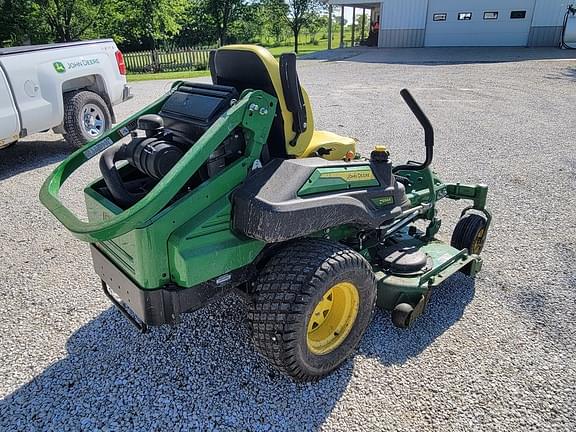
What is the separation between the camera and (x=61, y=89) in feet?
21.1

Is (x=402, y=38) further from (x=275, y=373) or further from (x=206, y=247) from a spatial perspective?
(x=206, y=247)

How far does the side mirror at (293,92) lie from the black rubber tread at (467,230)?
1.84 meters

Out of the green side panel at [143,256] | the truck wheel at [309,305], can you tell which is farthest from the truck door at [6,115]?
the truck wheel at [309,305]

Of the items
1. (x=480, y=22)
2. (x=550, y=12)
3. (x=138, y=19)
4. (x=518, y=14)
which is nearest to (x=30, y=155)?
(x=138, y=19)

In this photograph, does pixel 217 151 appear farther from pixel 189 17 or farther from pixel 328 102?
pixel 189 17

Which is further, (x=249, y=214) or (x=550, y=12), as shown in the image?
(x=550, y=12)

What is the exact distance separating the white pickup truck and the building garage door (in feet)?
70.7

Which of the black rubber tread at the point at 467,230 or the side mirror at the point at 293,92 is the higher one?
the side mirror at the point at 293,92

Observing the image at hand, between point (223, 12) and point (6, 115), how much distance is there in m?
29.3

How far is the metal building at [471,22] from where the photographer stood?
2319 centimetres

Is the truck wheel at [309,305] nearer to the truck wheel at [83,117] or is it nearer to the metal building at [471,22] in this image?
the truck wheel at [83,117]

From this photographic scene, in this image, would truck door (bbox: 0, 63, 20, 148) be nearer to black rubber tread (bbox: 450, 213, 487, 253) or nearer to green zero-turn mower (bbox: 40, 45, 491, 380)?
green zero-turn mower (bbox: 40, 45, 491, 380)

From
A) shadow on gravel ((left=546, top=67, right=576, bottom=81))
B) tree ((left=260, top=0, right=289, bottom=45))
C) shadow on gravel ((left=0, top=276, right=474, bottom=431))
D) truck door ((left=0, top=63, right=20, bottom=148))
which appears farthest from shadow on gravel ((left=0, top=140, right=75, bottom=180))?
tree ((left=260, top=0, right=289, bottom=45))

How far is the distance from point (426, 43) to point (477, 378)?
25.8m
